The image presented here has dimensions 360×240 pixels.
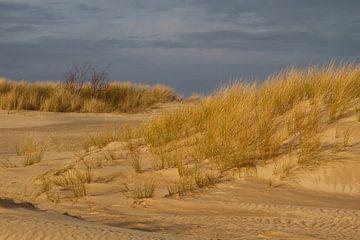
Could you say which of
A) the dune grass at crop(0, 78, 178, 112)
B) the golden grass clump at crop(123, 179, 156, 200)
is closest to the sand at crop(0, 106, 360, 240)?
the golden grass clump at crop(123, 179, 156, 200)

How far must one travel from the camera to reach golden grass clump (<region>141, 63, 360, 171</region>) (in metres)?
8.53

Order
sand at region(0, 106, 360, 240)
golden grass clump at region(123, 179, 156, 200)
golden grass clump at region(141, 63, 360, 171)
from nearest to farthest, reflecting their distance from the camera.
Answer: sand at region(0, 106, 360, 240) → golden grass clump at region(123, 179, 156, 200) → golden grass clump at region(141, 63, 360, 171)

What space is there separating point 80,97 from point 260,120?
17922 mm

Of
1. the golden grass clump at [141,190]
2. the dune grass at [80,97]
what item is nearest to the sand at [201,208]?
the golden grass clump at [141,190]

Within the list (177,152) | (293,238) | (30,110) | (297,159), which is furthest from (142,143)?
(30,110)

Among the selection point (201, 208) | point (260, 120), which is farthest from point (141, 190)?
point (260, 120)

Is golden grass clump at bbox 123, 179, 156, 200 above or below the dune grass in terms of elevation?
below

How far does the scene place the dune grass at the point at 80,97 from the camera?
23969mm

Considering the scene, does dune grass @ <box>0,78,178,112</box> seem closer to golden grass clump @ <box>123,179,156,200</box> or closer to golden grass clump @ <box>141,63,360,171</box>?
golden grass clump @ <box>141,63,360,171</box>

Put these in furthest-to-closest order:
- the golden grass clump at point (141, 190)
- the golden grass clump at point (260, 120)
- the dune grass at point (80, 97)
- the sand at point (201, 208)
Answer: the dune grass at point (80, 97)
the golden grass clump at point (260, 120)
the golden grass clump at point (141, 190)
the sand at point (201, 208)

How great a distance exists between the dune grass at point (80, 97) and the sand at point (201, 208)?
13.7 meters

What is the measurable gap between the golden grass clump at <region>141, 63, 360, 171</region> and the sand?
0.94 ft

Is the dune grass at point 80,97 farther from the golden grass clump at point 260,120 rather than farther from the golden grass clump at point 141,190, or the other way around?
the golden grass clump at point 141,190

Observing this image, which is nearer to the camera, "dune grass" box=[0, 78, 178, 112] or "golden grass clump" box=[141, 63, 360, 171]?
"golden grass clump" box=[141, 63, 360, 171]
